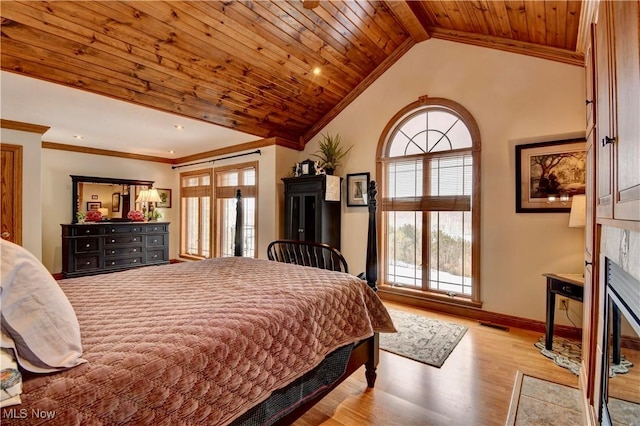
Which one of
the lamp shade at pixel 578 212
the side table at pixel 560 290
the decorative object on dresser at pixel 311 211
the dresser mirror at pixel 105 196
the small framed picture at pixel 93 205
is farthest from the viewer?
the small framed picture at pixel 93 205

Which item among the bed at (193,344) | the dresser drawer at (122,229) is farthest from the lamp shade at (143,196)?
the bed at (193,344)

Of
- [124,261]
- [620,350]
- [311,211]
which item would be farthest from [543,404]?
[124,261]

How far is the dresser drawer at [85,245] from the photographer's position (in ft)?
15.5

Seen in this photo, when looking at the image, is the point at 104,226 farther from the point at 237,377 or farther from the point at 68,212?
the point at 237,377

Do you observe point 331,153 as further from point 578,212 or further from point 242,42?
point 578,212

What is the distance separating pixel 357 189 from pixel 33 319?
3.86m

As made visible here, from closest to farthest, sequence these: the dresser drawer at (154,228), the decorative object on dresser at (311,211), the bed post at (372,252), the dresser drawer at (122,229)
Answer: the bed post at (372,252), the decorative object on dresser at (311,211), the dresser drawer at (122,229), the dresser drawer at (154,228)

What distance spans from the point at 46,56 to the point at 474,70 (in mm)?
4429

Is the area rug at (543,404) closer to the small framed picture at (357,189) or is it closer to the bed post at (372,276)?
the bed post at (372,276)

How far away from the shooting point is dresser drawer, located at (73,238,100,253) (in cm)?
471

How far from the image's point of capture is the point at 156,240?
5719 mm

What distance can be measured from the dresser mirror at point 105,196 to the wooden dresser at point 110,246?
57 centimetres

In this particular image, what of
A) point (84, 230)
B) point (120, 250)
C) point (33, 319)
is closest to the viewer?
point (33, 319)

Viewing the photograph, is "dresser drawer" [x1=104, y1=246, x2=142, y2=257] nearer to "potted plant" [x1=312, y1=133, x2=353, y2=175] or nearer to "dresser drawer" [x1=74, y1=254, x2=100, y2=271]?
"dresser drawer" [x1=74, y1=254, x2=100, y2=271]
